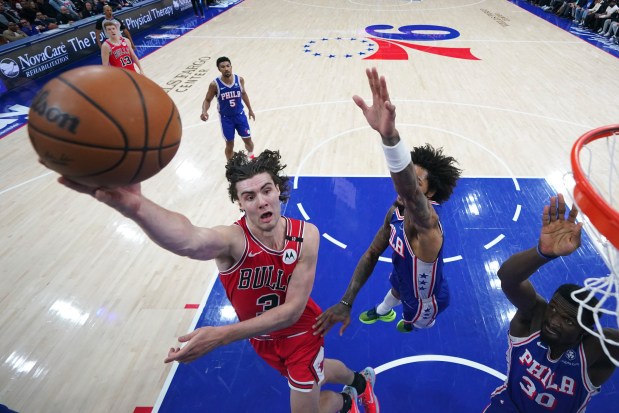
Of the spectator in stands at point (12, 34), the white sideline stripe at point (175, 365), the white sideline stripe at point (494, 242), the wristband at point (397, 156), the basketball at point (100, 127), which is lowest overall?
the white sideline stripe at point (494, 242)

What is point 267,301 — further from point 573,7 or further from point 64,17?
point 573,7

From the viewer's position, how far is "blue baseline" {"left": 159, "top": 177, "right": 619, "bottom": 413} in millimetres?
3000

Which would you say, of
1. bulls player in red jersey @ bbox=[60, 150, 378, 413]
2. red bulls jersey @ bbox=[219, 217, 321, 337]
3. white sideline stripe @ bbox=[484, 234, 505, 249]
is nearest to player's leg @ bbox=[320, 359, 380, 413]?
bulls player in red jersey @ bbox=[60, 150, 378, 413]

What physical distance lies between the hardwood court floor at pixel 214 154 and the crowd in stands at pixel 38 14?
11.3 feet

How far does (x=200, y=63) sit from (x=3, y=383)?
935 cm

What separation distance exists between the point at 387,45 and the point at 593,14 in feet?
24.7

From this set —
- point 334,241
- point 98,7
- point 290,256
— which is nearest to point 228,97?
point 334,241

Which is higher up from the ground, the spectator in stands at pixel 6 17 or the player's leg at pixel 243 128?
the spectator in stands at pixel 6 17

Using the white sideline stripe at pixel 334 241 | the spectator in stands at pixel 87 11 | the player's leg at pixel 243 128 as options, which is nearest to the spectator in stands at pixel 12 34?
the spectator in stands at pixel 87 11

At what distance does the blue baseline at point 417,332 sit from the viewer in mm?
3000

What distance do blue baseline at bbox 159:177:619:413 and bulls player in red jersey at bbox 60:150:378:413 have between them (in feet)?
2.35

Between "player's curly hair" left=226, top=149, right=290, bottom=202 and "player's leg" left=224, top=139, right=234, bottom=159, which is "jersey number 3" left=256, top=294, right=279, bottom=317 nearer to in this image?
"player's curly hair" left=226, top=149, right=290, bottom=202

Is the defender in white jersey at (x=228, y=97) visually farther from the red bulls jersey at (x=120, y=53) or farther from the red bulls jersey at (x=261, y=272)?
the red bulls jersey at (x=261, y=272)

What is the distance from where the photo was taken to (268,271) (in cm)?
228
